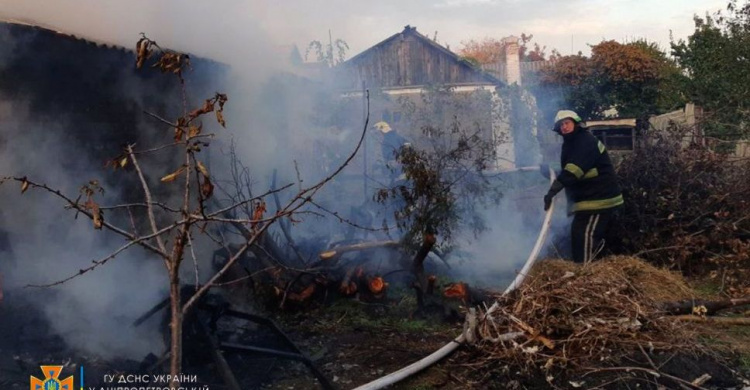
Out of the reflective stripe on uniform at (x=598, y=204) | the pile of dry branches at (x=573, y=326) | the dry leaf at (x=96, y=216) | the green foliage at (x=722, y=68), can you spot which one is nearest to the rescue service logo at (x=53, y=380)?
the dry leaf at (x=96, y=216)

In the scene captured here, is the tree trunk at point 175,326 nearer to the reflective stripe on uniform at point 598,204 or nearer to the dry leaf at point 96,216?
the dry leaf at point 96,216

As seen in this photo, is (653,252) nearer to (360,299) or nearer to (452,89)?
(360,299)

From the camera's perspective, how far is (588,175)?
661 cm

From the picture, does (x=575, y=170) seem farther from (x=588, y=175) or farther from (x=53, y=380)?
(x=53, y=380)

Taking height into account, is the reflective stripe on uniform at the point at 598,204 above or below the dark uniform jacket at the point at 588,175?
below

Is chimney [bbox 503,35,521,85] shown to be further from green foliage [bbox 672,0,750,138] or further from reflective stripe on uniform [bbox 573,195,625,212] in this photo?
reflective stripe on uniform [bbox 573,195,625,212]

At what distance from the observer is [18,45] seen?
5.53m

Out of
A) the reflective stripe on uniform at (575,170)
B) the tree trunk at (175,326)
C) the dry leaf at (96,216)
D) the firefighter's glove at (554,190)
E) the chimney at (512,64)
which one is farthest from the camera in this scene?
the chimney at (512,64)

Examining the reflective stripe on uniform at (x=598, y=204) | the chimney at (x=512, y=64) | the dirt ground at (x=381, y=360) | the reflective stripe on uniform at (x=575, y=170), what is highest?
the chimney at (x=512, y=64)

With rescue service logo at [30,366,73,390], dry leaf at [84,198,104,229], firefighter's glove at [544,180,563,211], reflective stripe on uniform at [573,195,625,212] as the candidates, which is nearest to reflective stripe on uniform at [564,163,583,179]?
firefighter's glove at [544,180,563,211]

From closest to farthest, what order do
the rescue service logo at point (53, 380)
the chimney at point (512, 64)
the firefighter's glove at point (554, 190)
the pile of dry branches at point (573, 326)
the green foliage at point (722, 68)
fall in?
the rescue service logo at point (53, 380)
the pile of dry branches at point (573, 326)
the firefighter's glove at point (554, 190)
the green foliage at point (722, 68)
the chimney at point (512, 64)

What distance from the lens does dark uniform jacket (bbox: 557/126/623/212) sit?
21.4 ft

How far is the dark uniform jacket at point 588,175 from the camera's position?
257 inches

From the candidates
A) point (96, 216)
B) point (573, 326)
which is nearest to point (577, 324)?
point (573, 326)
